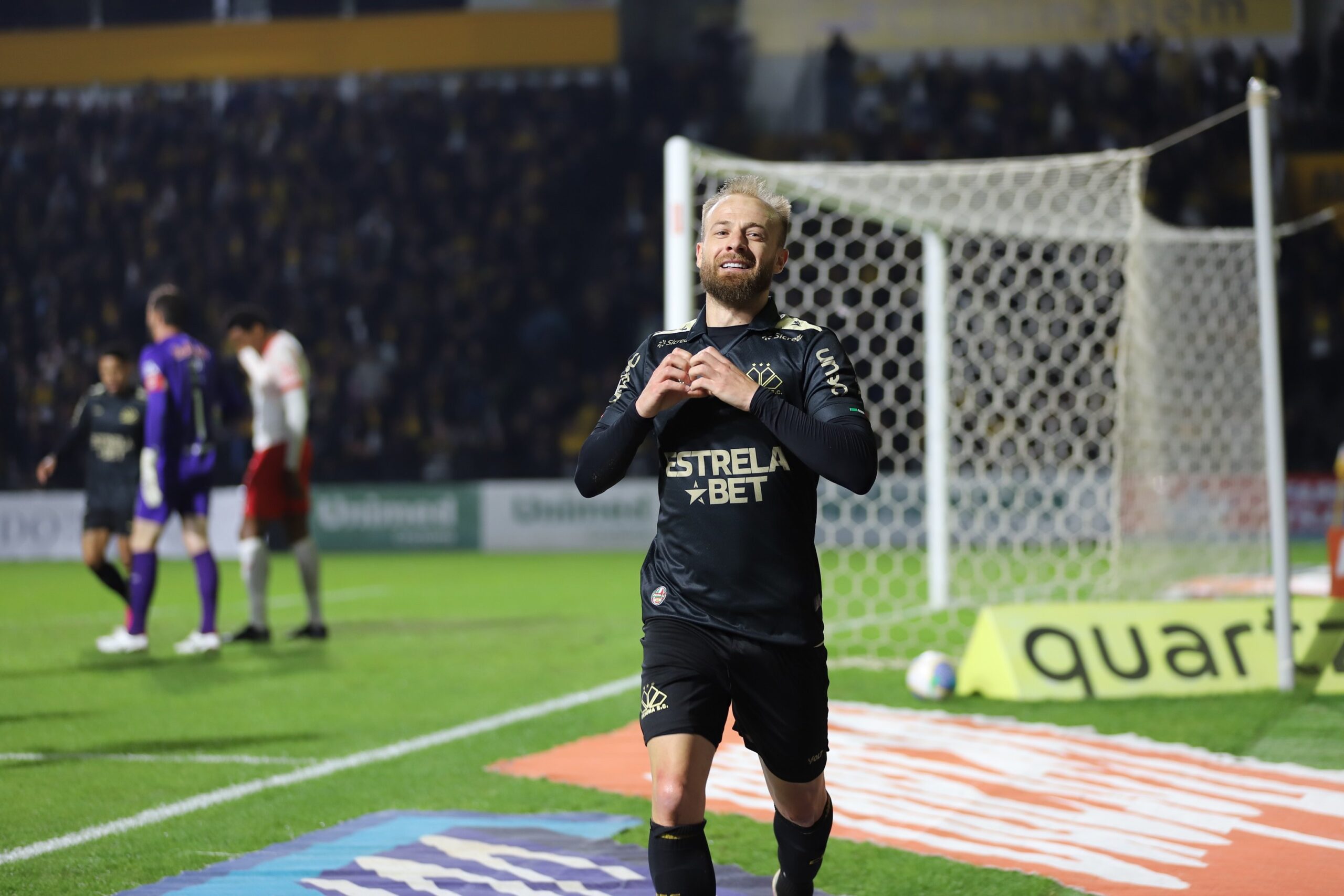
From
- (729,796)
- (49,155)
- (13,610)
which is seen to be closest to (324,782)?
(729,796)

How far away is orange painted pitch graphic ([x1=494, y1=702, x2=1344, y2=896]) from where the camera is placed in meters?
3.88

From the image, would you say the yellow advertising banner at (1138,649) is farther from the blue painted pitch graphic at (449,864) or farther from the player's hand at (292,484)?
Answer: the player's hand at (292,484)

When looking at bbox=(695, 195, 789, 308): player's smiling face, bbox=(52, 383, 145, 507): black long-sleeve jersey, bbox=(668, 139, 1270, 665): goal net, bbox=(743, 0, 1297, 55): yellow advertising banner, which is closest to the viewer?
bbox=(695, 195, 789, 308): player's smiling face

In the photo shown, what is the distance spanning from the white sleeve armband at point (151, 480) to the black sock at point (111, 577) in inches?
43.9

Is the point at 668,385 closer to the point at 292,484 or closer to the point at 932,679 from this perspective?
the point at 932,679

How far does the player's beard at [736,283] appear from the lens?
3010 mm

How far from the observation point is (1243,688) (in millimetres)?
6617

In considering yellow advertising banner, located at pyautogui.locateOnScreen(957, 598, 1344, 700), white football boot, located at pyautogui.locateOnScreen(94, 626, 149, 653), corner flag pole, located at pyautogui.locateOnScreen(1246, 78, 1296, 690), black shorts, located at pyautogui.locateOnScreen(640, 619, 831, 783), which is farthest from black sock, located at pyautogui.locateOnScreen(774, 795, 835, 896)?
white football boot, located at pyautogui.locateOnScreen(94, 626, 149, 653)

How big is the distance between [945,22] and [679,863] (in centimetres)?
2474

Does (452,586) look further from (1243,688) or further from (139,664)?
(1243,688)

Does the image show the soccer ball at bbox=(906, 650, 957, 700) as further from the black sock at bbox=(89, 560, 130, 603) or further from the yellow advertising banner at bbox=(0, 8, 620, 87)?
the yellow advertising banner at bbox=(0, 8, 620, 87)

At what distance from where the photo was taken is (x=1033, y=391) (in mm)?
13352

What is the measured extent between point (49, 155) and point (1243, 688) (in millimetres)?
26044

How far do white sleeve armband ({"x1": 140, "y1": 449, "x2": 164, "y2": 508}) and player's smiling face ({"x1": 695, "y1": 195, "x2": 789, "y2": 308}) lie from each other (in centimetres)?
624
